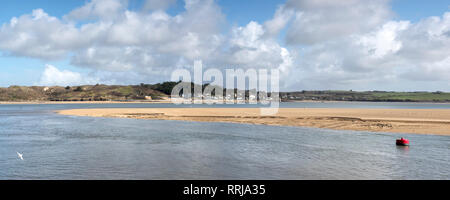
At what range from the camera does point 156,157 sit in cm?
2106

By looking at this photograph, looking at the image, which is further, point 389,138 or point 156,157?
point 389,138

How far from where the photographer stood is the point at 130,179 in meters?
15.6
